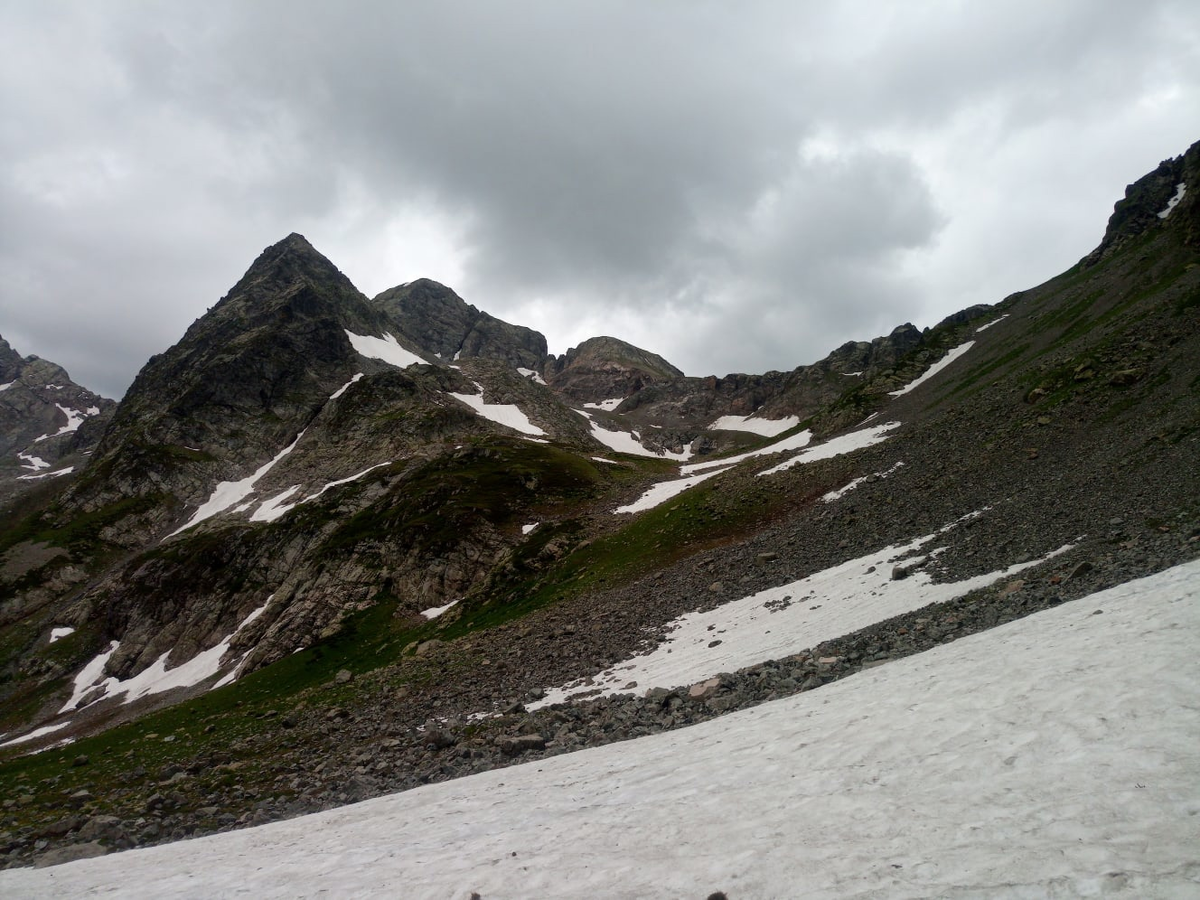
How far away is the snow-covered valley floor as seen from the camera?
5840 mm

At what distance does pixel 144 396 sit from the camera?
176125mm

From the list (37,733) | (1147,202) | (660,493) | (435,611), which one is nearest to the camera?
(435,611)

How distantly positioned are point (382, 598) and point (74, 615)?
6697 cm

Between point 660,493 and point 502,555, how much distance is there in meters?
24.0

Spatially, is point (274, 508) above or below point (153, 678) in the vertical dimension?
above

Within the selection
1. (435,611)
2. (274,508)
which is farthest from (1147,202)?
(274,508)

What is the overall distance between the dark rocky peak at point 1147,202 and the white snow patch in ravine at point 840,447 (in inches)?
3042

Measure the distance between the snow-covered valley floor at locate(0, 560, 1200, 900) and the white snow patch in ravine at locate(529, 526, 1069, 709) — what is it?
20.6ft

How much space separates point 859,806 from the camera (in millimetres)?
7496

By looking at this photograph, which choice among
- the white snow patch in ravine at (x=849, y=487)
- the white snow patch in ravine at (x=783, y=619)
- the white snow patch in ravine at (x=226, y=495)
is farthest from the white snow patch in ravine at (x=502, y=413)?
the white snow patch in ravine at (x=783, y=619)

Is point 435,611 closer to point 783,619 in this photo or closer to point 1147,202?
point 783,619

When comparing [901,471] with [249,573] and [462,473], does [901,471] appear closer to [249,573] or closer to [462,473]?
[462,473]

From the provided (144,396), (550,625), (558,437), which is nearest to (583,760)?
(550,625)

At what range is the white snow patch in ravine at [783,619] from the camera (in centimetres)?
1986
